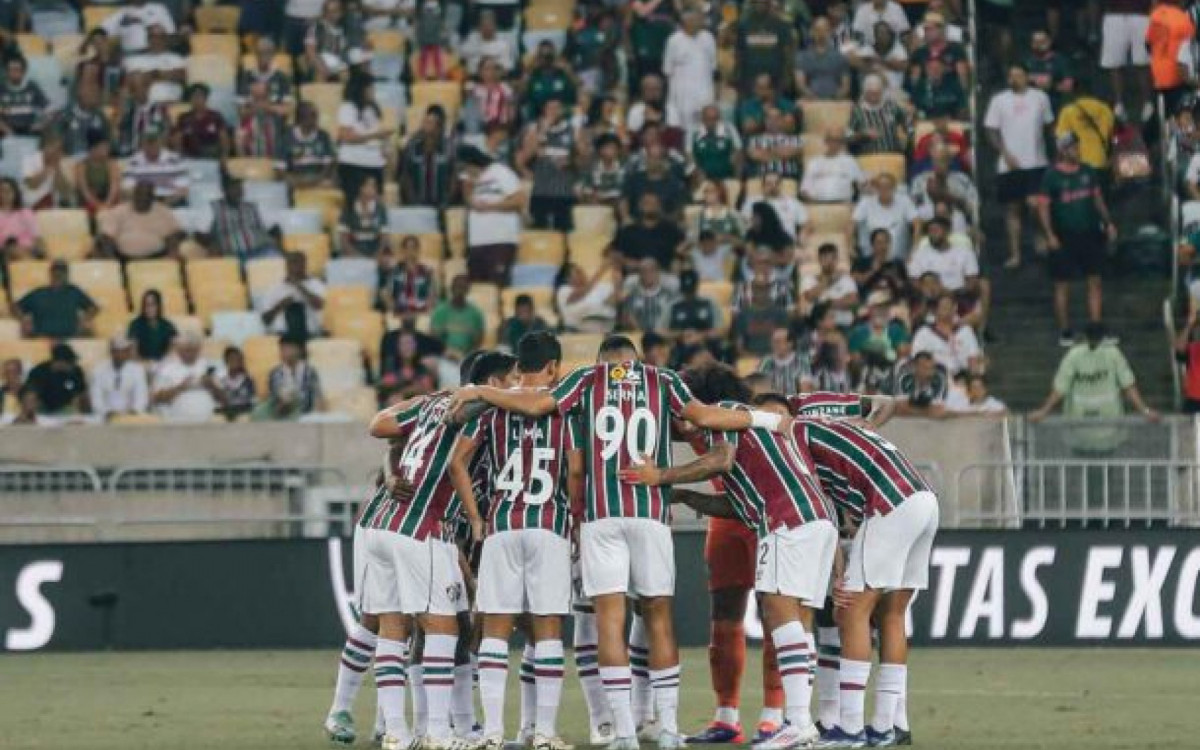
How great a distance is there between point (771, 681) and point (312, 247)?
1503 cm

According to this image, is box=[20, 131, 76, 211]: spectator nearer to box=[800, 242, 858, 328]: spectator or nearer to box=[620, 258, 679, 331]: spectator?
box=[620, 258, 679, 331]: spectator

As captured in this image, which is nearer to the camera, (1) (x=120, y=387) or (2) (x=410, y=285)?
(1) (x=120, y=387)

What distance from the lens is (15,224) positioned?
1235 inches

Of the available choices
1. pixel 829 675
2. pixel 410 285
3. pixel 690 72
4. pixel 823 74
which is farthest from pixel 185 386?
pixel 829 675

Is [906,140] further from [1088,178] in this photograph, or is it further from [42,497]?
[42,497]

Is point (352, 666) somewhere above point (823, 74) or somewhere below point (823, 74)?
below

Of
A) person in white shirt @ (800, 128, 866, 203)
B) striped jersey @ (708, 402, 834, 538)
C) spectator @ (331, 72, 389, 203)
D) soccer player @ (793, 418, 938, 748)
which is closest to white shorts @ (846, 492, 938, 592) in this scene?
soccer player @ (793, 418, 938, 748)

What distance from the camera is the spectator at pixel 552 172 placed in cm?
3138

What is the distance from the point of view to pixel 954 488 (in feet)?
84.5

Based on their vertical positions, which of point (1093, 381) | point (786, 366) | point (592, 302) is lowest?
point (1093, 381)

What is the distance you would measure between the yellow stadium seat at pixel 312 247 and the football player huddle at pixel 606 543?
1424 centimetres

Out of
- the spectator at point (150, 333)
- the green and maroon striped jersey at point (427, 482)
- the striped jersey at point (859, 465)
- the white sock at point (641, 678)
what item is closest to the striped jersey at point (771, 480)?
the striped jersey at point (859, 465)

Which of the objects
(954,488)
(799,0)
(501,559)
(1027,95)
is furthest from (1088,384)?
(501,559)

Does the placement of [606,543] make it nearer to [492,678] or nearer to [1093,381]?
[492,678]
